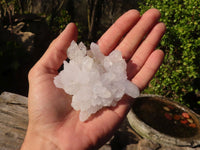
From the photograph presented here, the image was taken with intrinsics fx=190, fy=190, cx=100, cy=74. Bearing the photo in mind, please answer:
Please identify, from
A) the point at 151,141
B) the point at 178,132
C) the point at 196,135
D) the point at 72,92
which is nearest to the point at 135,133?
the point at 151,141

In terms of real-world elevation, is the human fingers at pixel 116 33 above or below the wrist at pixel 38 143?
above

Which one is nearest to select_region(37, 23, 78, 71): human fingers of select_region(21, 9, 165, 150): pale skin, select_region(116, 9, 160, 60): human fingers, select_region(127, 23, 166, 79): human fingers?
select_region(21, 9, 165, 150): pale skin

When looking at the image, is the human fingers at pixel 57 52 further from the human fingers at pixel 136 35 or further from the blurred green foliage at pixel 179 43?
the blurred green foliage at pixel 179 43

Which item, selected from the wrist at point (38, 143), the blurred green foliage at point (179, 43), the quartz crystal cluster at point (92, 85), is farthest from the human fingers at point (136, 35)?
the wrist at point (38, 143)

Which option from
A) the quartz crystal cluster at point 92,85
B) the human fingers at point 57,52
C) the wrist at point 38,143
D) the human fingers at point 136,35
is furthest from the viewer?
the human fingers at point 136,35

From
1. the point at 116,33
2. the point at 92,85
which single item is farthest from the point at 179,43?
the point at 92,85

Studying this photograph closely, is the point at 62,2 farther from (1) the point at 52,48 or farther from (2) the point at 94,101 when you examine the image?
(2) the point at 94,101

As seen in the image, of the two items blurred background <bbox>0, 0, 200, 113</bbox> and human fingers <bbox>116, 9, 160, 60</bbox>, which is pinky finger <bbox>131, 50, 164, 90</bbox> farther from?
blurred background <bbox>0, 0, 200, 113</bbox>
